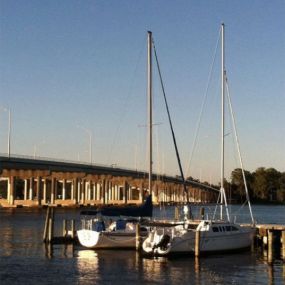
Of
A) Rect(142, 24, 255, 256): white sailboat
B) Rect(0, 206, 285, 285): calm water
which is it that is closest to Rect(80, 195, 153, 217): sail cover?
Rect(142, 24, 255, 256): white sailboat

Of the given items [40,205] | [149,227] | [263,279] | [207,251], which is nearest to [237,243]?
[207,251]

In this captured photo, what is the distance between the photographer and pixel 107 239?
41344mm

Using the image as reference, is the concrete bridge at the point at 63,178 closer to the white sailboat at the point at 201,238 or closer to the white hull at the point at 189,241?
the white sailboat at the point at 201,238

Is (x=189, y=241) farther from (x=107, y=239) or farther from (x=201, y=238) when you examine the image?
(x=107, y=239)

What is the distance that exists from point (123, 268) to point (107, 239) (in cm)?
683

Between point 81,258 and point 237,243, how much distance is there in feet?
34.9

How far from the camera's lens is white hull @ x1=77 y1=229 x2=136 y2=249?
41219 millimetres

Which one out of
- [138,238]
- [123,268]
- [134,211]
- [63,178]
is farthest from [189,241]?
[63,178]

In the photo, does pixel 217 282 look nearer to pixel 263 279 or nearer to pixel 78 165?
pixel 263 279

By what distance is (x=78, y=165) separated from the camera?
136 m

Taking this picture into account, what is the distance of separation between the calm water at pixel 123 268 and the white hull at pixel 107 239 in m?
0.60

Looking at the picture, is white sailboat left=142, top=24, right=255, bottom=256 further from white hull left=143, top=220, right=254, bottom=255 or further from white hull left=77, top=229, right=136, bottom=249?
white hull left=77, top=229, right=136, bottom=249

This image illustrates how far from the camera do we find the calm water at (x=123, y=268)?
31250 millimetres

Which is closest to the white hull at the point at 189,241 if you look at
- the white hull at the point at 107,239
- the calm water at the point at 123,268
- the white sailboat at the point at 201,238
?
the white sailboat at the point at 201,238
